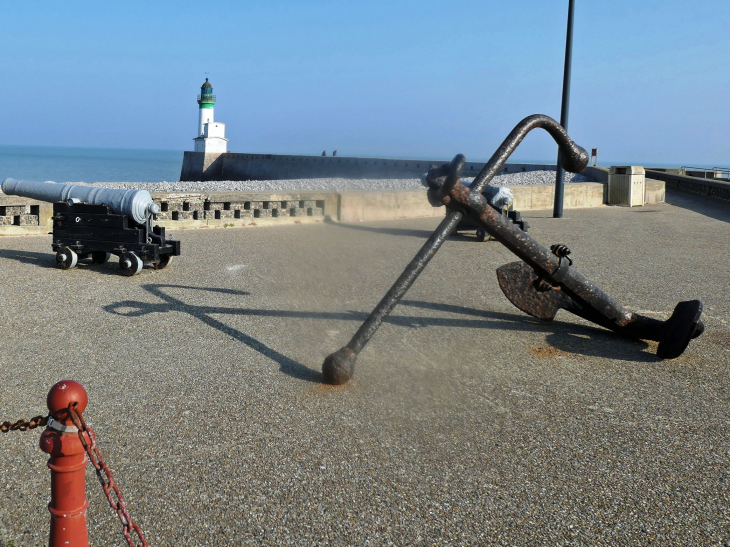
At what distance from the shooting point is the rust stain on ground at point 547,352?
218 inches

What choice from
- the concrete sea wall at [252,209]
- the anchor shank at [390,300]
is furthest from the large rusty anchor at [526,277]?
the concrete sea wall at [252,209]

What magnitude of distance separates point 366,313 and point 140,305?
223 cm

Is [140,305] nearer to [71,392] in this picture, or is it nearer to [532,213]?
[71,392]

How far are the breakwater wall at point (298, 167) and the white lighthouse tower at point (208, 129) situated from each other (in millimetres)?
1186

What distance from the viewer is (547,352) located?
561cm

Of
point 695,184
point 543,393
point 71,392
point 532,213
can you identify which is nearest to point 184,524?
point 71,392

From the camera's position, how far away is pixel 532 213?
17.6 meters

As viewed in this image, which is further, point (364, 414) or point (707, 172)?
point (707, 172)

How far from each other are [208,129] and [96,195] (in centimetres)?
7108

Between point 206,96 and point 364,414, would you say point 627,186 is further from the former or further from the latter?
point 206,96

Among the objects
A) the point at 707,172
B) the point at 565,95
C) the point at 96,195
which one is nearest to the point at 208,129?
the point at 707,172

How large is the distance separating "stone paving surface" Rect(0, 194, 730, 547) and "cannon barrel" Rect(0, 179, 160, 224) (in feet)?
2.69

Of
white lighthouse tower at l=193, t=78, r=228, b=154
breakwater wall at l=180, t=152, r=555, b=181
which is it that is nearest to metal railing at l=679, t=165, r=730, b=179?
breakwater wall at l=180, t=152, r=555, b=181

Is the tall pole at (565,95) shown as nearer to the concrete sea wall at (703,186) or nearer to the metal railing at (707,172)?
the concrete sea wall at (703,186)
